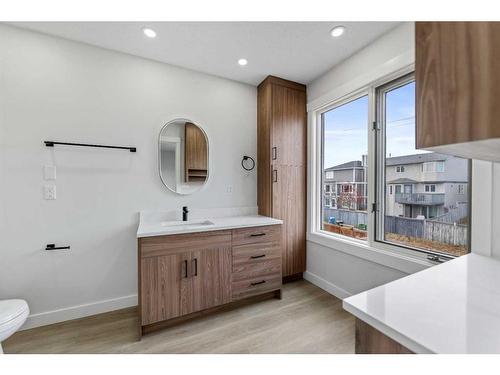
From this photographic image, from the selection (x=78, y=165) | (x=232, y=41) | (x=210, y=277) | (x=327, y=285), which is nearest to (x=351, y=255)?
(x=327, y=285)

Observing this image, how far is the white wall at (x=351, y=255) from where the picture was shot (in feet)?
3.75

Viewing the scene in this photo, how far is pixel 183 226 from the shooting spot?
207 centimetres

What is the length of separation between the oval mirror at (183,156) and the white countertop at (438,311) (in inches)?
80.4

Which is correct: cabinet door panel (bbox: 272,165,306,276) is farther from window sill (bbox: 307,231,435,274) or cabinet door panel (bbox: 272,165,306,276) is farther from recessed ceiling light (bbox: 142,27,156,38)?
recessed ceiling light (bbox: 142,27,156,38)

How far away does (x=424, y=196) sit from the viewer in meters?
1.69

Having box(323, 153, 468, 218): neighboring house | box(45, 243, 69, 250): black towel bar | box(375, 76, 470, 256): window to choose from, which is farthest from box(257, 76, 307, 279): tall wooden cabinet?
box(45, 243, 69, 250): black towel bar

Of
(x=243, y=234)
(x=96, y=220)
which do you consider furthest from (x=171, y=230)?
(x=96, y=220)

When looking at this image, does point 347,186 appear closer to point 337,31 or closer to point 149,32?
point 337,31

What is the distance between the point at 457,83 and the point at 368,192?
1792mm

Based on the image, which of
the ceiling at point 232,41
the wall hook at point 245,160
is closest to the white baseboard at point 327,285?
the wall hook at point 245,160

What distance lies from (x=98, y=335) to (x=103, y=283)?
18.6 inches

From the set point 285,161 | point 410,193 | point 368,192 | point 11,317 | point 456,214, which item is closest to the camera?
point 11,317

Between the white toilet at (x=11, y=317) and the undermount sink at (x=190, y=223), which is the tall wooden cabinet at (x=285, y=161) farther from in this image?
the white toilet at (x=11, y=317)

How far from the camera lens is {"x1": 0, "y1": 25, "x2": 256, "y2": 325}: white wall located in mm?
1752
